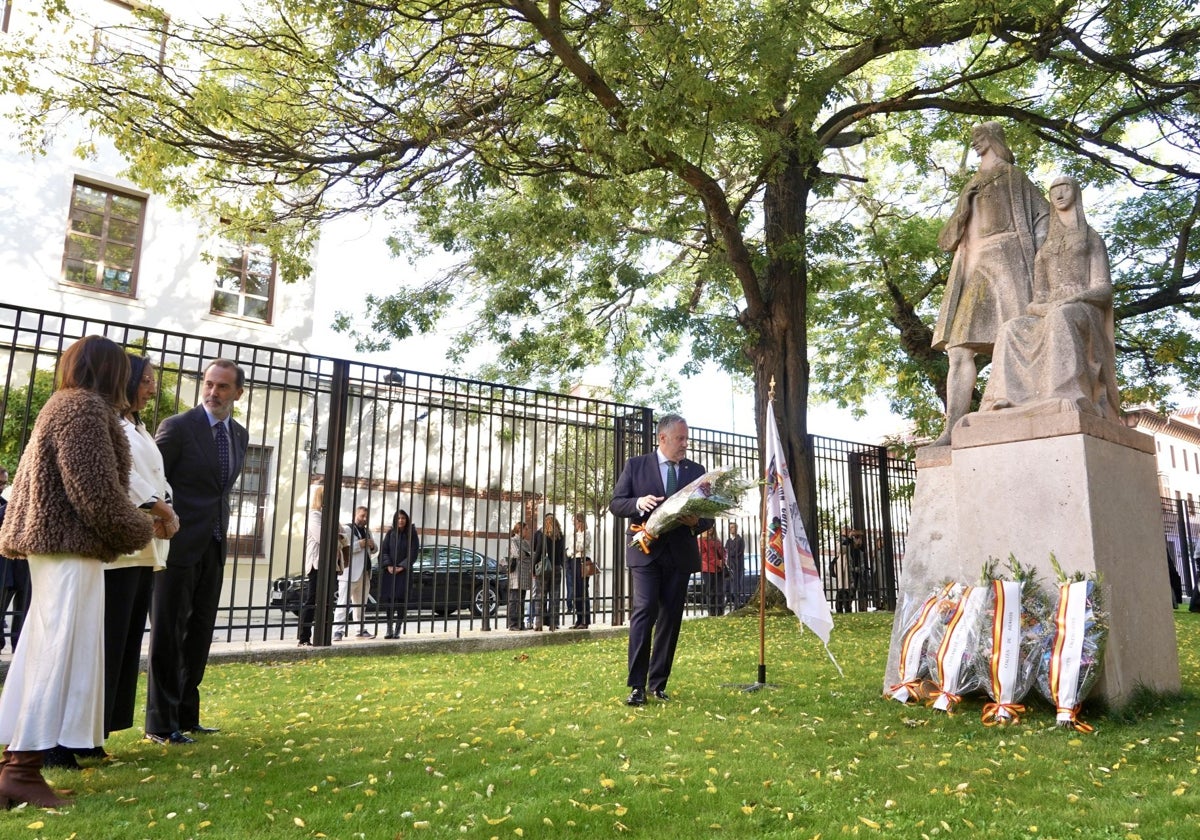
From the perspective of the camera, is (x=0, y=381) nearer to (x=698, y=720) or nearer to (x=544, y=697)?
(x=544, y=697)

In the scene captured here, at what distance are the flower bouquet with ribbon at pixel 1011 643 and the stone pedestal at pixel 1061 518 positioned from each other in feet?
0.76

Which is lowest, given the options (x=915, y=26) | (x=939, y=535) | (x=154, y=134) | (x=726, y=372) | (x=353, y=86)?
(x=939, y=535)

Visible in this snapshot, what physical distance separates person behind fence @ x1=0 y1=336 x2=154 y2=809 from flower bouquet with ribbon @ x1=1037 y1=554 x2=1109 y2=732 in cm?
517

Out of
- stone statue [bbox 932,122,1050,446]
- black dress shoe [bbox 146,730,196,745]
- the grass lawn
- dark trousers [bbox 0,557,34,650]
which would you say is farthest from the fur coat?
stone statue [bbox 932,122,1050,446]

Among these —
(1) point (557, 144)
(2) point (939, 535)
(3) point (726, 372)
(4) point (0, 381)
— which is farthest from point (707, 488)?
(4) point (0, 381)

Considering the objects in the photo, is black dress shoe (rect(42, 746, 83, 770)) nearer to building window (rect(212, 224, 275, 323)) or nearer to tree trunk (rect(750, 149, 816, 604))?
tree trunk (rect(750, 149, 816, 604))

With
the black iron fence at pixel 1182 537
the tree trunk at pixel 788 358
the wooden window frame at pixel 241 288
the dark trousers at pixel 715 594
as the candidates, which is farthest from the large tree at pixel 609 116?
the black iron fence at pixel 1182 537

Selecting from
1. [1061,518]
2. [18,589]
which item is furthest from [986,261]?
[18,589]

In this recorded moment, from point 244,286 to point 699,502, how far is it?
62.8 feet

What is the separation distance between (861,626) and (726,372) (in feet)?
17.3

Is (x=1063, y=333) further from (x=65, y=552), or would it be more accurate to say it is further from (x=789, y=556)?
(x=65, y=552)

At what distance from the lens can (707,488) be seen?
5859 millimetres

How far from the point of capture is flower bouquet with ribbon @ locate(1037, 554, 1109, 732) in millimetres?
5242

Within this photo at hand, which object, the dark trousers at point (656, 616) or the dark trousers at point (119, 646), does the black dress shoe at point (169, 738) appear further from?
the dark trousers at point (656, 616)
